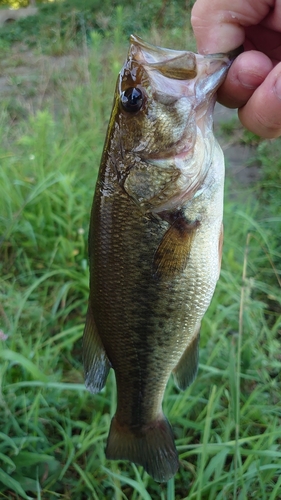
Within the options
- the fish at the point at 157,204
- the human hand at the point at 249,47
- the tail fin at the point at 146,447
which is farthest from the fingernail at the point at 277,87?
the tail fin at the point at 146,447

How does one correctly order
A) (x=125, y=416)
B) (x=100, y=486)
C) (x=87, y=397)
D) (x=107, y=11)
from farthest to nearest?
(x=107, y=11)
(x=87, y=397)
(x=100, y=486)
(x=125, y=416)

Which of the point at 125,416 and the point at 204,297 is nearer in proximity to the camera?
the point at 204,297

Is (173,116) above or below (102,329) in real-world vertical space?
above

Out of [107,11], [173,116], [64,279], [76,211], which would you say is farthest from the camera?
[107,11]

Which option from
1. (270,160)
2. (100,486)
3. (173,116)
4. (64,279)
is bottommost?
(100,486)

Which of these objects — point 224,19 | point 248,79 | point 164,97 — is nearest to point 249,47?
point 224,19

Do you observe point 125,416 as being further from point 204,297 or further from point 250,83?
point 250,83

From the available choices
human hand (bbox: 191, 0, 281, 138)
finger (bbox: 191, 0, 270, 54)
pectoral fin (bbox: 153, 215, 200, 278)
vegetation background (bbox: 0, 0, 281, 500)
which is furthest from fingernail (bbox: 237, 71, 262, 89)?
vegetation background (bbox: 0, 0, 281, 500)

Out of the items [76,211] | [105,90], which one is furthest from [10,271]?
[105,90]
